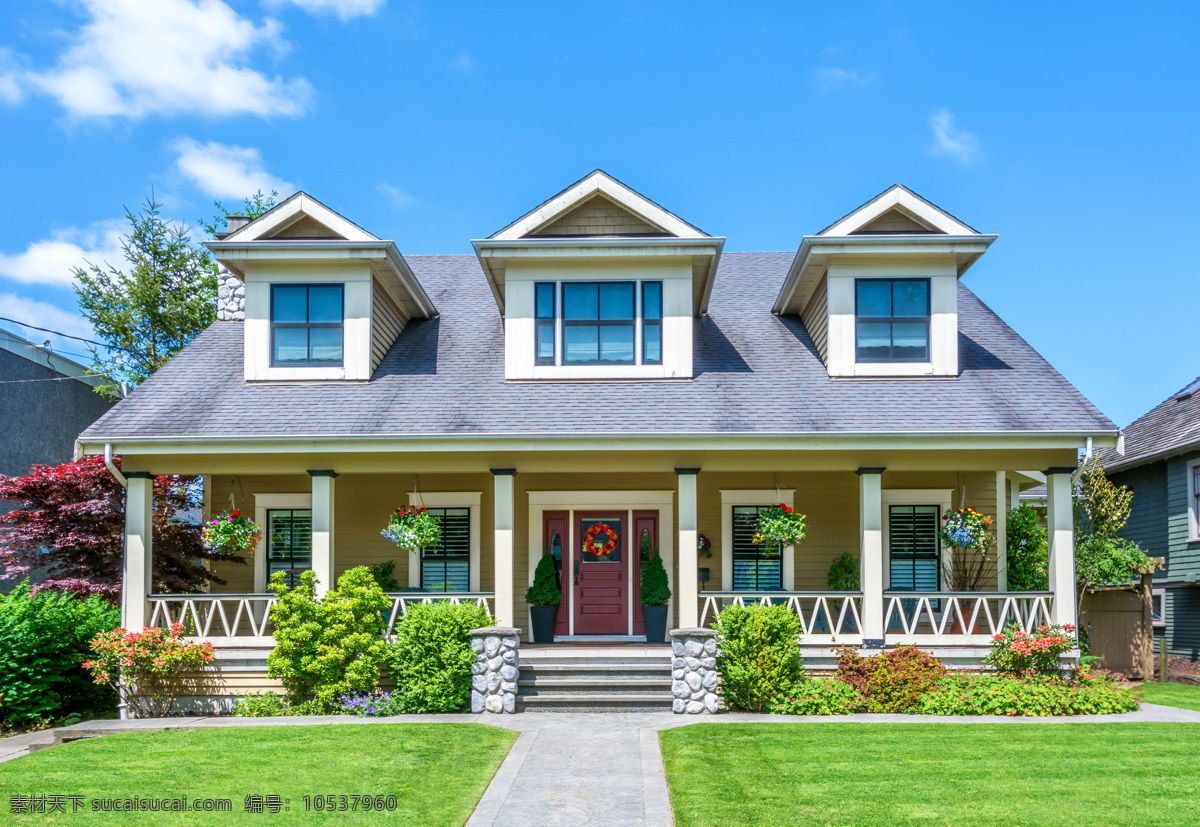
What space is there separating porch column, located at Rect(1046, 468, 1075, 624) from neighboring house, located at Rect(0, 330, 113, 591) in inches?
749

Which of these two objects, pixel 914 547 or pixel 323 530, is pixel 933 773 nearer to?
pixel 914 547

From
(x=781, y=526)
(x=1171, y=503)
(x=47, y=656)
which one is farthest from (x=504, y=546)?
(x=1171, y=503)

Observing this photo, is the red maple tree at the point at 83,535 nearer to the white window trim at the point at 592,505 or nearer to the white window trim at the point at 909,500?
the white window trim at the point at 592,505

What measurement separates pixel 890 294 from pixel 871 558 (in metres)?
3.98

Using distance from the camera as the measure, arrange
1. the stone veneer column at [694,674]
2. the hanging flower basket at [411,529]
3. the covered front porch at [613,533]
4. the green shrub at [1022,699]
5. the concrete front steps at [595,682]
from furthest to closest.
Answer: the covered front porch at [613,533], the hanging flower basket at [411,529], the concrete front steps at [595,682], the stone veneer column at [694,674], the green shrub at [1022,699]

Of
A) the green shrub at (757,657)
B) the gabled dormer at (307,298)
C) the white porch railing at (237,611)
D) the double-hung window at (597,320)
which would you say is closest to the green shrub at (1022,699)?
the green shrub at (757,657)

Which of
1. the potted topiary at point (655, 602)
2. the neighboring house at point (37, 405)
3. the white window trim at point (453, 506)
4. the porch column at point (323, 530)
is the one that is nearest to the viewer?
the porch column at point (323, 530)

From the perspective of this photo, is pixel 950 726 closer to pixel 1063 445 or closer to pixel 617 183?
pixel 1063 445

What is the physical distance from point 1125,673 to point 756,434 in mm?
8298

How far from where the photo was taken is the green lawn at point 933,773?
22.6ft

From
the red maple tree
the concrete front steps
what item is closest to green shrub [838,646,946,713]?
the concrete front steps

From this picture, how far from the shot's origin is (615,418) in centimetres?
1267

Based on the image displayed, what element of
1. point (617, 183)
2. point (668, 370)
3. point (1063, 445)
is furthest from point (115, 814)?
point (1063, 445)

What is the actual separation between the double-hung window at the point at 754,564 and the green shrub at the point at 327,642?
18.3 feet
